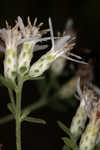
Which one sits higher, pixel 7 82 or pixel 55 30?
pixel 7 82

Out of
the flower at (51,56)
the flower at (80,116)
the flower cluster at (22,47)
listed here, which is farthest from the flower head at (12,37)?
the flower at (80,116)

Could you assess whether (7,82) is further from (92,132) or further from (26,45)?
(92,132)

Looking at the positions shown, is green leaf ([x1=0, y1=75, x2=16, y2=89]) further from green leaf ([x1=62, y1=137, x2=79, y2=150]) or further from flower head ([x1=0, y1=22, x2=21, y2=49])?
green leaf ([x1=62, y1=137, x2=79, y2=150])

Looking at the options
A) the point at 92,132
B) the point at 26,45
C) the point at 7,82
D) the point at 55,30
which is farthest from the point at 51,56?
the point at 55,30

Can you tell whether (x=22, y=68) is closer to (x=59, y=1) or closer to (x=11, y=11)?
(x=11, y=11)

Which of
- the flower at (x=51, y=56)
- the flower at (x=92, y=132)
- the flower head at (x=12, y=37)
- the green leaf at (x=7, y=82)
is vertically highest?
the flower head at (x=12, y=37)

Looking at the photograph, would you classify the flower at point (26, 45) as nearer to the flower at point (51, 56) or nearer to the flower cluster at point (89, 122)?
the flower at point (51, 56)

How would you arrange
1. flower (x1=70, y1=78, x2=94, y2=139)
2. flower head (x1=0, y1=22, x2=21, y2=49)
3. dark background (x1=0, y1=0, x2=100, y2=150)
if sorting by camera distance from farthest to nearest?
dark background (x1=0, y1=0, x2=100, y2=150) < flower (x1=70, y1=78, x2=94, y2=139) < flower head (x1=0, y1=22, x2=21, y2=49)

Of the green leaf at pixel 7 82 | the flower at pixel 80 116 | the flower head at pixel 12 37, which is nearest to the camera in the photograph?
the green leaf at pixel 7 82

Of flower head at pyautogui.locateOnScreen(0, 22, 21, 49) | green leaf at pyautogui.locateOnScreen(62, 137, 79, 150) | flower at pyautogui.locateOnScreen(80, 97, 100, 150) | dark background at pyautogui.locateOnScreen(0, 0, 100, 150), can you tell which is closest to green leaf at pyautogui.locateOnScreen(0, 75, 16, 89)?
flower head at pyautogui.locateOnScreen(0, 22, 21, 49)
